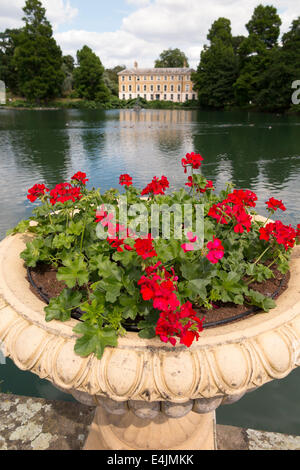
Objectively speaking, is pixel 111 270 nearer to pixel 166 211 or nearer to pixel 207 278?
pixel 207 278

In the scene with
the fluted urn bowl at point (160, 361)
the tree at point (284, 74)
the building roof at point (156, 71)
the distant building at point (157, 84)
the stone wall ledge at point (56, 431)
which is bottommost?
the stone wall ledge at point (56, 431)

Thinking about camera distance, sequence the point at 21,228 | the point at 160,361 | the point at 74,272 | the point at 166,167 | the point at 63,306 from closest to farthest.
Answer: the point at 160,361, the point at 63,306, the point at 74,272, the point at 21,228, the point at 166,167

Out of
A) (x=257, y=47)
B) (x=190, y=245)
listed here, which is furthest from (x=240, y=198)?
(x=257, y=47)

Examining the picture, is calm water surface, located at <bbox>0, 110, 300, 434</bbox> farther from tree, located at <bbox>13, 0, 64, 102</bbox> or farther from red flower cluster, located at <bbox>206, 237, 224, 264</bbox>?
tree, located at <bbox>13, 0, 64, 102</bbox>

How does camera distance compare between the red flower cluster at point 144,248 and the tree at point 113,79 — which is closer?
the red flower cluster at point 144,248

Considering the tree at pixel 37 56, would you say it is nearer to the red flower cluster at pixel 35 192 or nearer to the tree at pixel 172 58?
the tree at pixel 172 58

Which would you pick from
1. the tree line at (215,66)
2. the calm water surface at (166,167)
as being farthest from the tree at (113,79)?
the calm water surface at (166,167)

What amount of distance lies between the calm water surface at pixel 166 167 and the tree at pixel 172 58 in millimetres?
68680

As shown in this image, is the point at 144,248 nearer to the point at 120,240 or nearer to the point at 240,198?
the point at 120,240

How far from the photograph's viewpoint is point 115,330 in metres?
1.42

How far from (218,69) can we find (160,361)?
60.6 meters

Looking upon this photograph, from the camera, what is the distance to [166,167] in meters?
12.3

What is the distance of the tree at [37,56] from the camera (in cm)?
5069

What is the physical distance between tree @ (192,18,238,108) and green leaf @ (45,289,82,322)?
5708cm
